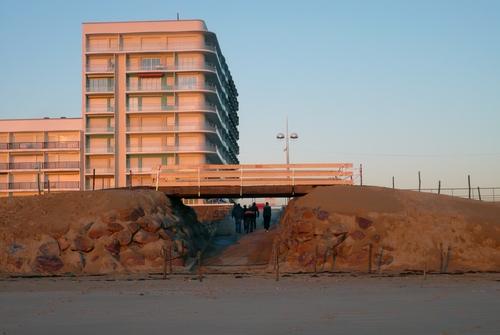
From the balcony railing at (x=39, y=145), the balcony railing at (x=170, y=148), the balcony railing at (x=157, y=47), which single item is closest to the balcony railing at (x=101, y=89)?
the balcony railing at (x=157, y=47)

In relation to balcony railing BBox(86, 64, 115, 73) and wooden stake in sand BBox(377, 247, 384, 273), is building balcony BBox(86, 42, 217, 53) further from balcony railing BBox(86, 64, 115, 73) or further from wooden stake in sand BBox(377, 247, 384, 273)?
wooden stake in sand BBox(377, 247, 384, 273)

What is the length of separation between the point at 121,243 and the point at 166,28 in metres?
54.6

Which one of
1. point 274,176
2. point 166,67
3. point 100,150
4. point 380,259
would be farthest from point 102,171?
point 380,259

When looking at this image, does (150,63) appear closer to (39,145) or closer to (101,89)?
(101,89)

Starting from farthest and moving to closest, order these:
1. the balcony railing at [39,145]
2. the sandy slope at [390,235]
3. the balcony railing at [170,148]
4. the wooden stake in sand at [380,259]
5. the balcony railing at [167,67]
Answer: the balcony railing at [39,145] < the balcony railing at [167,67] < the balcony railing at [170,148] < the sandy slope at [390,235] < the wooden stake in sand at [380,259]

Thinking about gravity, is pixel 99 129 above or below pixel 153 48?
below

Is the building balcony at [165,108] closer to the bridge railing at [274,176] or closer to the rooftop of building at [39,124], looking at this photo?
the rooftop of building at [39,124]

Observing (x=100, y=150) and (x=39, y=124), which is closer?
(x=100, y=150)

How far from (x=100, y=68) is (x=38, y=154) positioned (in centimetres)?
1527

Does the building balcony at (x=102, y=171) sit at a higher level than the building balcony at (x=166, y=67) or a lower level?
lower

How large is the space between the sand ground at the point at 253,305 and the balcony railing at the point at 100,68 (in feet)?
189

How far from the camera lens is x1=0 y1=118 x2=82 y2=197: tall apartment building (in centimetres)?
8825

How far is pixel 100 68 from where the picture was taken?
270 feet

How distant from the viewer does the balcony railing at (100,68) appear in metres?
82.1
